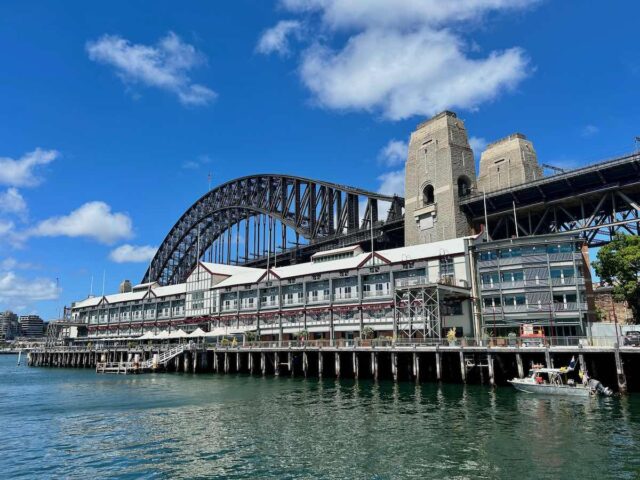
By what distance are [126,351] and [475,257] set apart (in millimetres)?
67935

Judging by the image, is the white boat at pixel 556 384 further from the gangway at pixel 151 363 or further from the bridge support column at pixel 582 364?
the gangway at pixel 151 363

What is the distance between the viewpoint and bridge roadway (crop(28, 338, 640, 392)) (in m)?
46.5

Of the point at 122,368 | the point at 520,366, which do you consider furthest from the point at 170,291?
the point at 520,366

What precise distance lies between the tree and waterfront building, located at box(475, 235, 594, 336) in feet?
11.2

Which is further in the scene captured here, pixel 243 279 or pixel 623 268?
pixel 243 279

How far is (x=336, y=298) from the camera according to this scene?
81250 millimetres

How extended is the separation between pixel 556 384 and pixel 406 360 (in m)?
19.7

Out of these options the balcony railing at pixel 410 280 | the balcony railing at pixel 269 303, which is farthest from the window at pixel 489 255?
the balcony railing at pixel 269 303

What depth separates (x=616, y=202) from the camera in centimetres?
8200

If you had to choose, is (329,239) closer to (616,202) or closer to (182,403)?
(616,202)

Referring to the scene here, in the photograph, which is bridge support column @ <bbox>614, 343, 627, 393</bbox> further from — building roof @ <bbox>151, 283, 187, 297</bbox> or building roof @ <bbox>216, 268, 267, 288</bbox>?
building roof @ <bbox>151, 283, 187, 297</bbox>

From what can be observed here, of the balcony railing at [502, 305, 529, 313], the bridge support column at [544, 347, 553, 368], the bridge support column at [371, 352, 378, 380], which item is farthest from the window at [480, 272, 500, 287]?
the bridge support column at [544, 347, 553, 368]

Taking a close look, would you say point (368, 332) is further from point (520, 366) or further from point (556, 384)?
point (556, 384)

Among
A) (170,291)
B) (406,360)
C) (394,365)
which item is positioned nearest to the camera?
(394,365)
